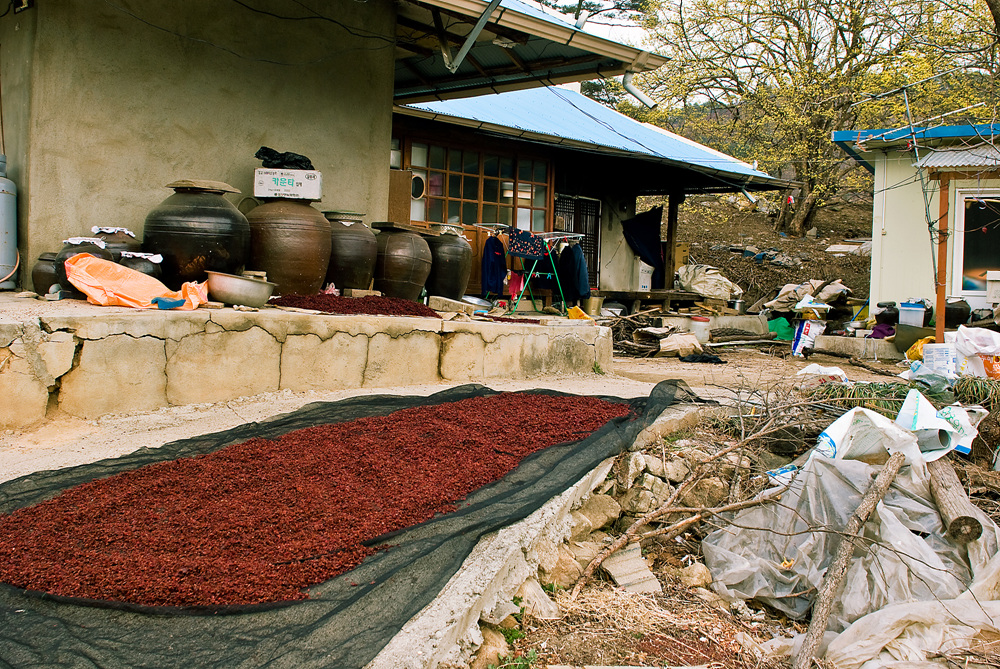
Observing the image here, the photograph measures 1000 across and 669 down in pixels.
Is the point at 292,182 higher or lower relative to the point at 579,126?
lower

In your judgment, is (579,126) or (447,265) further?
(579,126)

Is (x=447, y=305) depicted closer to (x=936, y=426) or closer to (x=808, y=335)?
(x=936, y=426)

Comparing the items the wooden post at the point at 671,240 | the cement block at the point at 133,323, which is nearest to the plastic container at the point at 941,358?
the cement block at the point at 133,323

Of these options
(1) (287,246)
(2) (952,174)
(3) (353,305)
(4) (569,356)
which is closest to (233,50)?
(1) (287,246)

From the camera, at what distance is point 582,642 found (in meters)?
2.67

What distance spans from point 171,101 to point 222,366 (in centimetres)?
271

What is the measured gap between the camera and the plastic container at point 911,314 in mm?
9180

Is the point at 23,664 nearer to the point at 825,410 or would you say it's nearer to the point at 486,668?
the point at 486,668

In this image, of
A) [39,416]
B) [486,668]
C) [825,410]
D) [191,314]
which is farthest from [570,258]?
[486,668]


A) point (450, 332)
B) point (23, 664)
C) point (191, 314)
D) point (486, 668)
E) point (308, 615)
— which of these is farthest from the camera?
point (450, 332)

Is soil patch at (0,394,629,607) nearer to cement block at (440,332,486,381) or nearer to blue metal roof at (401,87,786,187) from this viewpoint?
cement block at (440,332,486,381)

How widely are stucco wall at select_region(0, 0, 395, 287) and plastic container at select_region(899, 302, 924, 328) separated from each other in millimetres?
6810

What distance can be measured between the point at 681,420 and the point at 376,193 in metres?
3.95

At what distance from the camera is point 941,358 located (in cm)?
575
